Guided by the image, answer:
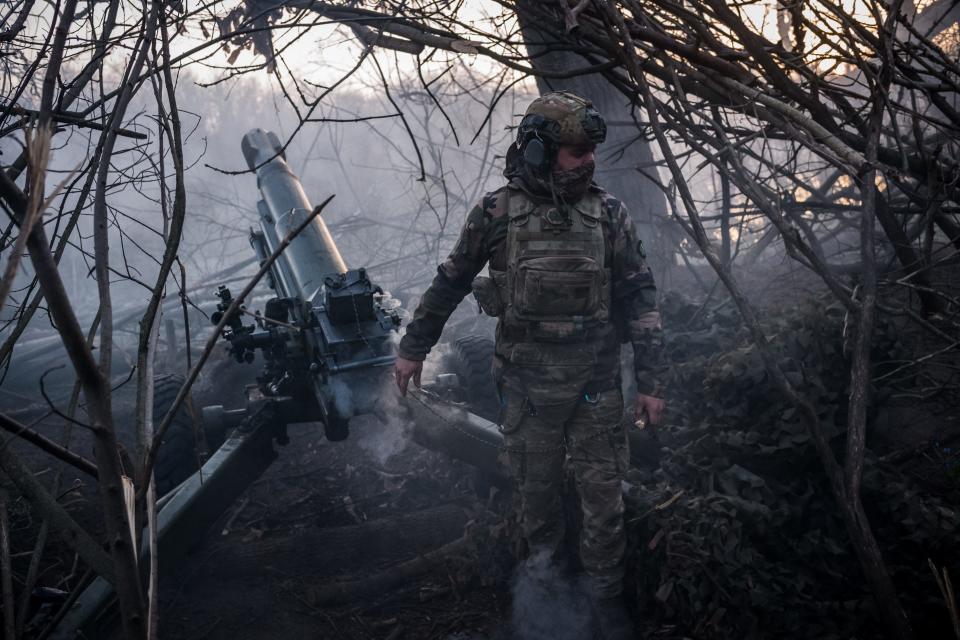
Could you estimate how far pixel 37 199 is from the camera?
0.88 metres

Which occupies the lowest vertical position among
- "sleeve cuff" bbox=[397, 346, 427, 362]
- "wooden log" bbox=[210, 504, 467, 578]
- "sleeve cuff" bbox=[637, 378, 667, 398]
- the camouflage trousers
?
"wooden log" bbox=[210, 504, 467, 578]

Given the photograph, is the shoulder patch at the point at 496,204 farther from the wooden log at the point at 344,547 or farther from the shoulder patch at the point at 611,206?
the wooden log at the point at 344,547

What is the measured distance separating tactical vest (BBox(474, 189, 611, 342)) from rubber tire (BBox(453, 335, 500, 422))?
6.19 ft

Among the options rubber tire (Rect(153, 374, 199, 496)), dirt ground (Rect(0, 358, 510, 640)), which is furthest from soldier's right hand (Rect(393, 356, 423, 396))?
rubber tire (Rect(153, 374, 199, 496))

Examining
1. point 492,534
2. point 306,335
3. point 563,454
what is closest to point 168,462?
point 306,335

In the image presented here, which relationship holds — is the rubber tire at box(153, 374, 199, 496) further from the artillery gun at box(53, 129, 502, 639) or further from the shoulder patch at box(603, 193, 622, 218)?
the shoulder patch at box(603, 193, 622, 218)

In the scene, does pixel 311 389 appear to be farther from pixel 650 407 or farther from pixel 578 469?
pixel 650 407

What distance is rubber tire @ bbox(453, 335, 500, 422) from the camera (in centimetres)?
464

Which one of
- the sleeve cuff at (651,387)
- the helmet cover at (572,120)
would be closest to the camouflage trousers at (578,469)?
the sleeve cuff at (651,387)

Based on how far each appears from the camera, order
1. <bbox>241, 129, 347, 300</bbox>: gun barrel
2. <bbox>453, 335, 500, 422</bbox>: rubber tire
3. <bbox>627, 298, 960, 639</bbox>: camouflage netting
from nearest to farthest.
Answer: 1. <bbox>627, 298, 960, 639</bbox>: camouflage netting
2. <bbox>241, 129, 347, 300</bbox>: gun barrel
3. <bbox>453, 335, 500, 422</bbox>: rubber tire

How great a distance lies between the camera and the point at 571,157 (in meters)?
2.64

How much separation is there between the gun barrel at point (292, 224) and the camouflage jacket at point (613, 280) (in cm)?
156

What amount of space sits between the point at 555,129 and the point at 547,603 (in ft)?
7.43

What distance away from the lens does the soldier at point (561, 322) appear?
104 inches
